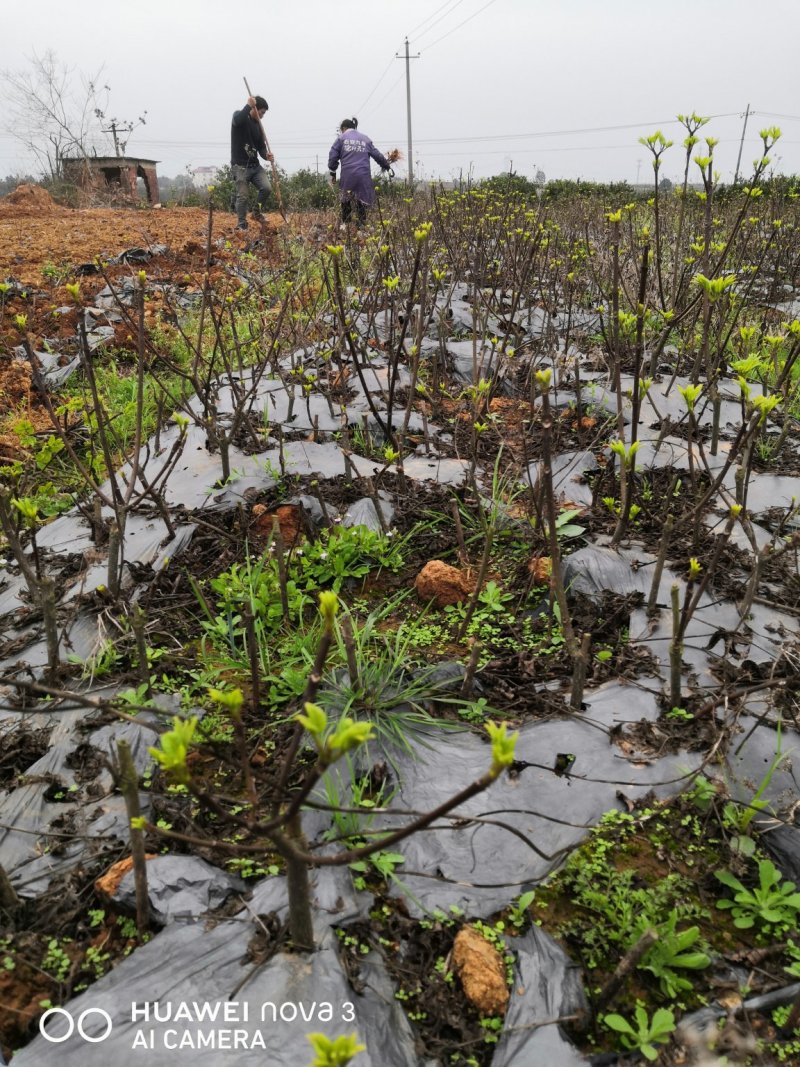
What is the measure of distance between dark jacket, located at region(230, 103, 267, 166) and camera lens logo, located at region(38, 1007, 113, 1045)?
31.2 feet

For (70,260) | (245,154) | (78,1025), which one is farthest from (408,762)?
(245,154)

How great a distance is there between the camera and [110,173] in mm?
19969

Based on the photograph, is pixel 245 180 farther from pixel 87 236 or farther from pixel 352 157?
pixel 87 236

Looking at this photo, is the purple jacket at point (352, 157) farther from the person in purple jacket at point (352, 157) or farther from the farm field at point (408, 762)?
the farm field at point (408, 762)

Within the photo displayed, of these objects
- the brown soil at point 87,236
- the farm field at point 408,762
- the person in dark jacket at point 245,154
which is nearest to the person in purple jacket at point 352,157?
the person in dark jacket at point 245,154

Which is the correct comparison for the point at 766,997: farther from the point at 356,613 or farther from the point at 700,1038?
the point at 356,613

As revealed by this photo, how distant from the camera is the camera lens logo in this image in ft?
3.85

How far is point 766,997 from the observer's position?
1301mm

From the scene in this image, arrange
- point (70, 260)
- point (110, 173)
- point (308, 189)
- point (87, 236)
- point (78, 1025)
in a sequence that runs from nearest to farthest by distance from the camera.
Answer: point (78, 1025) → point (70, 260) → point (87, 236) → point (308, 189) → point (110, 173)

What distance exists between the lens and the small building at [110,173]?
18.5 m

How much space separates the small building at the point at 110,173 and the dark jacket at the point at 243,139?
35.2 feet

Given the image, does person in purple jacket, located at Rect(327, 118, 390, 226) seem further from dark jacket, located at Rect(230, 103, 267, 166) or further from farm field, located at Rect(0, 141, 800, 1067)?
farm field, located at Rect(0, 141, 800, 1067)

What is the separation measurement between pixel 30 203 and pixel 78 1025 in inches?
702

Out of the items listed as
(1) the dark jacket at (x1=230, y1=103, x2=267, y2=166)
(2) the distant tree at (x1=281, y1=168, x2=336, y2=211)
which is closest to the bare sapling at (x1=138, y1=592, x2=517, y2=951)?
(1) the dark jacket at (x1=230, y1=103, x2=267, y2=166)
